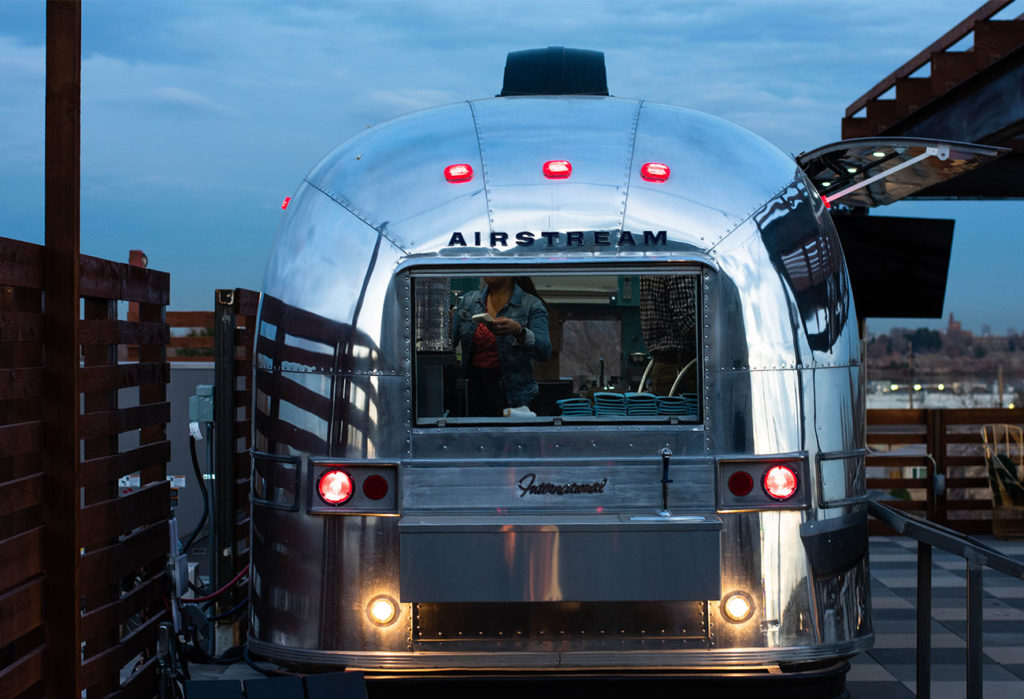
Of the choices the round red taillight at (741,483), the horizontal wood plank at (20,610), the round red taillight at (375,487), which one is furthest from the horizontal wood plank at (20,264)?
the round red taillight at (741,483)

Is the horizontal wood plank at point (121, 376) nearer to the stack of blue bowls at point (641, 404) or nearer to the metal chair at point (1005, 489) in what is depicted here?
the stack of blue bowls at point (641, 404)

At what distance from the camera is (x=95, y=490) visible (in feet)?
15.6

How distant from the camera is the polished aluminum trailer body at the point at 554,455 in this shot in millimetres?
4160

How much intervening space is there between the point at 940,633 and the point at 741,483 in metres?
4.07

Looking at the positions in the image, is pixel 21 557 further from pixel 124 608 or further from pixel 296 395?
pixel 124 608

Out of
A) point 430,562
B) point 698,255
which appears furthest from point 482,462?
point 698,255

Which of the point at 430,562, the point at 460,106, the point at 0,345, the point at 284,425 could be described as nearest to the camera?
the point at 0,345

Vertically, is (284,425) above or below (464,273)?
below

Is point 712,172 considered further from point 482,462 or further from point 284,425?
point 284,425

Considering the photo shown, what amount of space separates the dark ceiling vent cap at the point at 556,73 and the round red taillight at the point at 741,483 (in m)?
2.14

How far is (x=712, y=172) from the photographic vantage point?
14.7ft

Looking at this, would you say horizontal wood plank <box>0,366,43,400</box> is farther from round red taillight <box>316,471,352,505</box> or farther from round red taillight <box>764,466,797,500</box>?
round red taillight <box>764,466,797,500</box>

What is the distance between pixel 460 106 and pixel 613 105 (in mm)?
638

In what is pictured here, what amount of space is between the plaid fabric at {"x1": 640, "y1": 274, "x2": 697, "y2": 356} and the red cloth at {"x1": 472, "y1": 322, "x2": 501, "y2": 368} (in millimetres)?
668
